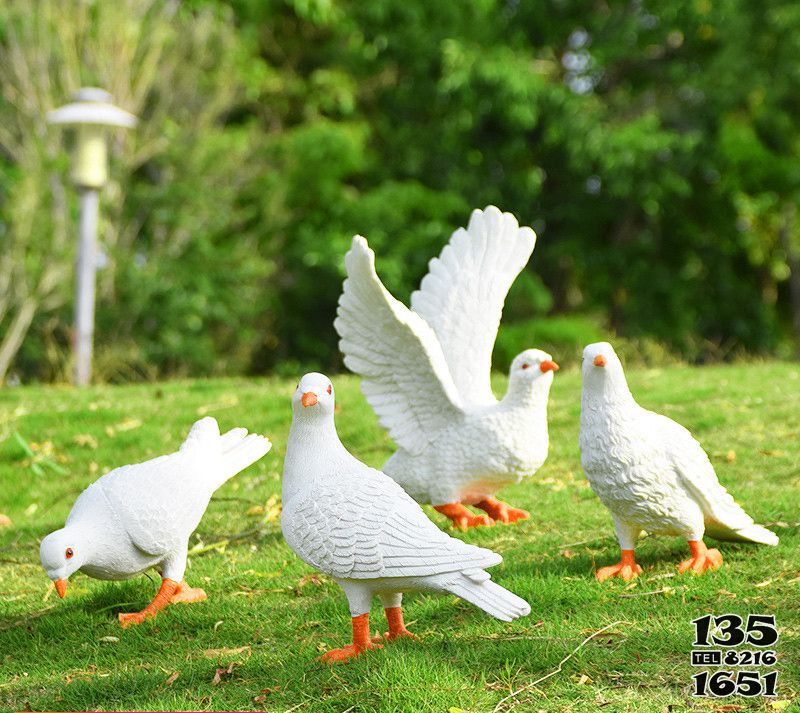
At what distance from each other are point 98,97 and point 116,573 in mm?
8692

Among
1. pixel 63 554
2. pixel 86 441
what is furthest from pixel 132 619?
pixel 86 441

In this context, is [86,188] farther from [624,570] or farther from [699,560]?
[699,560]

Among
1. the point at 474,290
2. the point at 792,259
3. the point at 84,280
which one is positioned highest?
the point at 792,259

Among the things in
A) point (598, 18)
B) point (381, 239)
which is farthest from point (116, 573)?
point (598, 18)

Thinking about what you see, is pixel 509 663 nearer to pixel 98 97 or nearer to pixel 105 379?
pixel 98 97

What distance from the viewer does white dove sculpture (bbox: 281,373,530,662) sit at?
3.71 metres

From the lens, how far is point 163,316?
15281mm

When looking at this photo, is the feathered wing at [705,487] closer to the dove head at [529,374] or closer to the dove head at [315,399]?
the dove head at [529,374]

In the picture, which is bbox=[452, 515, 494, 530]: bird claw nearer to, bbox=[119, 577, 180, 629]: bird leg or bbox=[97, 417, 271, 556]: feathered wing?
bbox=[97, 417, 271, 556]: feathered wing

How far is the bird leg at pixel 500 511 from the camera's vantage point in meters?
5.89

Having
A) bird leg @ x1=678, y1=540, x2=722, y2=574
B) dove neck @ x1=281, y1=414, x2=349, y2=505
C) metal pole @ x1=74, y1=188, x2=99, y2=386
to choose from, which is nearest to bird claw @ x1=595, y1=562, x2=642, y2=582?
bird leg @ x1=678, y1=540, x2=722, y2=574

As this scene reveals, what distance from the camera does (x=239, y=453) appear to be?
5.25 metres

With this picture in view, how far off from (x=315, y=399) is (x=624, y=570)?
1.69 metres

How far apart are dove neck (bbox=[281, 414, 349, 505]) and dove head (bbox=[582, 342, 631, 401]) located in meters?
1.22
